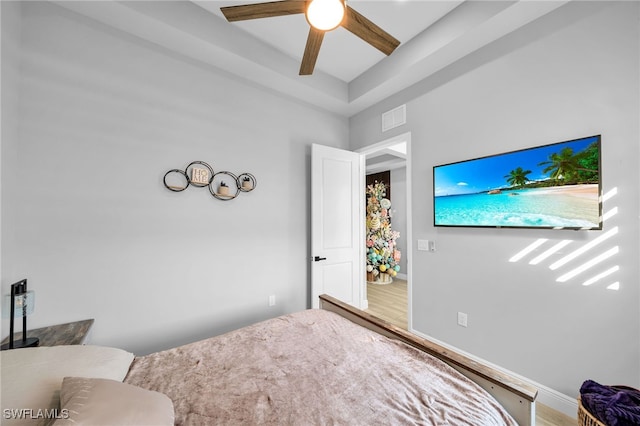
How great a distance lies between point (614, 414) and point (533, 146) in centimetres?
164

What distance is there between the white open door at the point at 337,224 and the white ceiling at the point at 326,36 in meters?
0.85

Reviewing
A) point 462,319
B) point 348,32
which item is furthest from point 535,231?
point 348,32

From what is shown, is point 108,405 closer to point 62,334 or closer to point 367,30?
point 62,334

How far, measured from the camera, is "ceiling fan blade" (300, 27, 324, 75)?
5.00 feet

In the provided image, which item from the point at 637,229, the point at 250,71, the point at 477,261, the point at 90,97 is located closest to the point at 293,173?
the point at 250,71

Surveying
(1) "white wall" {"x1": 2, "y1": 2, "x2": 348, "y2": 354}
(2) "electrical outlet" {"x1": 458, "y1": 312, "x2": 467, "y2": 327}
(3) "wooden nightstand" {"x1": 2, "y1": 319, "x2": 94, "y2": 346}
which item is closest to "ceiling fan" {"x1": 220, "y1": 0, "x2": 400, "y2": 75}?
(1) "white wall" {"x1": 2, "y1": 2, "x2": 348, "y2": 354}

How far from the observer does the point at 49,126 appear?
5.63 feet

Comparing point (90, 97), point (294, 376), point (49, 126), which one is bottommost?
Answer: point (294, 376)

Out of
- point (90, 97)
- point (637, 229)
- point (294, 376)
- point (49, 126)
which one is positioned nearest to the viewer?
point (294, 376)

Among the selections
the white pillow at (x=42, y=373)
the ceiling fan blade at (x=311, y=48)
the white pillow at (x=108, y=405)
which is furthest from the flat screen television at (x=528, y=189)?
the white pillow at (x=42, y=373)

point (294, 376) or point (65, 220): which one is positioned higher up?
point (65, 220)

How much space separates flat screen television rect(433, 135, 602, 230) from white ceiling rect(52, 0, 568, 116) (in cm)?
99

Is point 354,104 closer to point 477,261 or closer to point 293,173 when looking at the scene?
point 293,173

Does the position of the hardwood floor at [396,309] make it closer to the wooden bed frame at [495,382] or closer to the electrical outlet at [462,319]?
the electrical outlet at [462,319]
